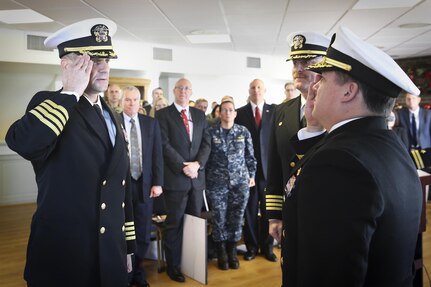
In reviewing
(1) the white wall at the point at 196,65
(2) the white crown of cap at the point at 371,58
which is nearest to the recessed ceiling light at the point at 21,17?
→ (1) the white wall at the point at 196,65

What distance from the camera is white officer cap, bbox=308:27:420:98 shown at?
0.92 m

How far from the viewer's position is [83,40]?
54.4 inches

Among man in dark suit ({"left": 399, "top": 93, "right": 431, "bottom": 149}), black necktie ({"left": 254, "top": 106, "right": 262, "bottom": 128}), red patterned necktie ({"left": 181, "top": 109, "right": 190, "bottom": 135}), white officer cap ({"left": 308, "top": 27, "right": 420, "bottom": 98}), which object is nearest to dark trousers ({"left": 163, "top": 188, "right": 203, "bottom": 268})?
red patterned necktie ({"left": 181, "top": 109, "right": 190, "bottom": 135})

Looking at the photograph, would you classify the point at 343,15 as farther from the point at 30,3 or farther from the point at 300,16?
the point at 30,3

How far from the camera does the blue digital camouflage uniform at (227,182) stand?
332 centimetres

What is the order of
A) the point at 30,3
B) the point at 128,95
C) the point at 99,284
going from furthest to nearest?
the point at 30,3 → the point at 128,95 → the point at 99,284

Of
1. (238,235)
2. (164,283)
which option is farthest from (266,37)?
(164,283)

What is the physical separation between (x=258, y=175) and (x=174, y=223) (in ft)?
3.37

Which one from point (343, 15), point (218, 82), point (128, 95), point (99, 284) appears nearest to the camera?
point (99, 284)

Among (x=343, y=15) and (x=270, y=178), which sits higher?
(x=343, y=15)

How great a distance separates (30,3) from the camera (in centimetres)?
434

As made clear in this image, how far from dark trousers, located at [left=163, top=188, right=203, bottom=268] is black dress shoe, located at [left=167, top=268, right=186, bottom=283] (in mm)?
35

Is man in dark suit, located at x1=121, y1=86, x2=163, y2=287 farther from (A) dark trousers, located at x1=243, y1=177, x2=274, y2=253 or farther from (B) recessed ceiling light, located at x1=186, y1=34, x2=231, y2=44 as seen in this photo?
(B) recessed ceiling light, located at x1=186, y1=34, x2=231, y2=44

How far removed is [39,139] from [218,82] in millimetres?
7523
